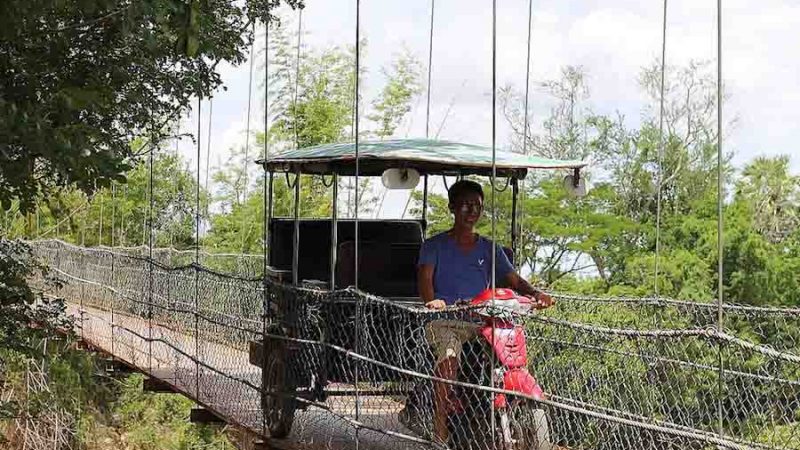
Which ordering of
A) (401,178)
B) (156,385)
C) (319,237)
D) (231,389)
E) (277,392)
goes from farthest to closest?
(156,385)
(231,389)
(319,237)
(277,392)
(401,178)

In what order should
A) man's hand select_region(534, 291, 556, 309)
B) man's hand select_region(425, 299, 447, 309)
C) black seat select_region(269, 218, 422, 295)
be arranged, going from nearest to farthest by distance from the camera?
1. man's hand select_region(425, 299, 447, 309)
2. man's hand select_region(534, 291, 556, 309)
3. black seat select_region(269, 218, 422, 295)

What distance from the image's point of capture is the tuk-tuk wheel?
5.45 meters

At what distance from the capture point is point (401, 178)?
4.82 meters

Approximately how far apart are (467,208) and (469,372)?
58 cm

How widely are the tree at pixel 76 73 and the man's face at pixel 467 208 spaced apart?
96 centimetres

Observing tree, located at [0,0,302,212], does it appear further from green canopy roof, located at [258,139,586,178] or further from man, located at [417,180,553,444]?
man, located at [417,180,553,444]

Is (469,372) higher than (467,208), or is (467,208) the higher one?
(467,208)

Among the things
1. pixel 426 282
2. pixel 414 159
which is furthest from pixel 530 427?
pixel 414 159

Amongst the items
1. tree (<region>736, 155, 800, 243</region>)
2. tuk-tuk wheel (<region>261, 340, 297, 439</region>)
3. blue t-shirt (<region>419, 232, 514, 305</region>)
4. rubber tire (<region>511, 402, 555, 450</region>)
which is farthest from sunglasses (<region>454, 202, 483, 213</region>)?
tree (<region>736, 155, 800, 243</region>)

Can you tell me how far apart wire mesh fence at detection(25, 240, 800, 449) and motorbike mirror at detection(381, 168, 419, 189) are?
437mm

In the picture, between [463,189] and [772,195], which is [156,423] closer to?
[772,195]

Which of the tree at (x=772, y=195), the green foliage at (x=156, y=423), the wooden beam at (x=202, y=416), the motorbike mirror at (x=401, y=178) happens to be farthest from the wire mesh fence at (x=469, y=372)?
the tree at (x=772, y=195)

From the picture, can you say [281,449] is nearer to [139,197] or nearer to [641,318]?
[641,318]

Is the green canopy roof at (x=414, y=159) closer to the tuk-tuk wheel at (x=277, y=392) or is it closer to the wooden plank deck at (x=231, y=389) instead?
the tuk-tuk wheel at (x=277, y=392)
